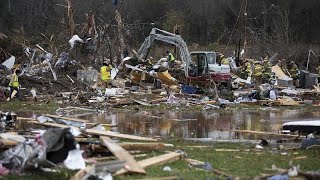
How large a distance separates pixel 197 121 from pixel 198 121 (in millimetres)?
34

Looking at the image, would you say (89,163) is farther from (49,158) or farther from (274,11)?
(274,11)

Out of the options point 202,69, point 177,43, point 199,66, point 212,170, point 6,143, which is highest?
point 177,43

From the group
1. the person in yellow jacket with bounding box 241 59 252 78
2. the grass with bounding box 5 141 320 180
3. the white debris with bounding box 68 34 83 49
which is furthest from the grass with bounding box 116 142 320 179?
the person in yellow jacket with bounding box 241 59 252 78

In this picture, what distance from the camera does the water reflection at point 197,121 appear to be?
15266 mm

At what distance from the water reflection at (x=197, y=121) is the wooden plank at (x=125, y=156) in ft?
15.5

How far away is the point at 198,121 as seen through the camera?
18.0 meters

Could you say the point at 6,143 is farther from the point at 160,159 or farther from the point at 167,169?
the point at 167,169

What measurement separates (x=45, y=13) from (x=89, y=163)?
47.7m

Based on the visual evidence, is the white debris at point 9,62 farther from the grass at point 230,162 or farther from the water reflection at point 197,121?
the grass at point 230,162

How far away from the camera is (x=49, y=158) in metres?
8.43

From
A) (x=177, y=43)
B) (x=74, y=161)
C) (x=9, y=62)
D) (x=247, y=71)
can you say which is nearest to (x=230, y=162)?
(x=74, y=161)

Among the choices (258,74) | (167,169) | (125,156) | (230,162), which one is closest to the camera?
(167,169)

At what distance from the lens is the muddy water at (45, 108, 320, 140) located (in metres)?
15.3

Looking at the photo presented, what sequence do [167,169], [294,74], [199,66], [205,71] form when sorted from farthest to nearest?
[294,74], [199,66], [205,71], [167,169]
